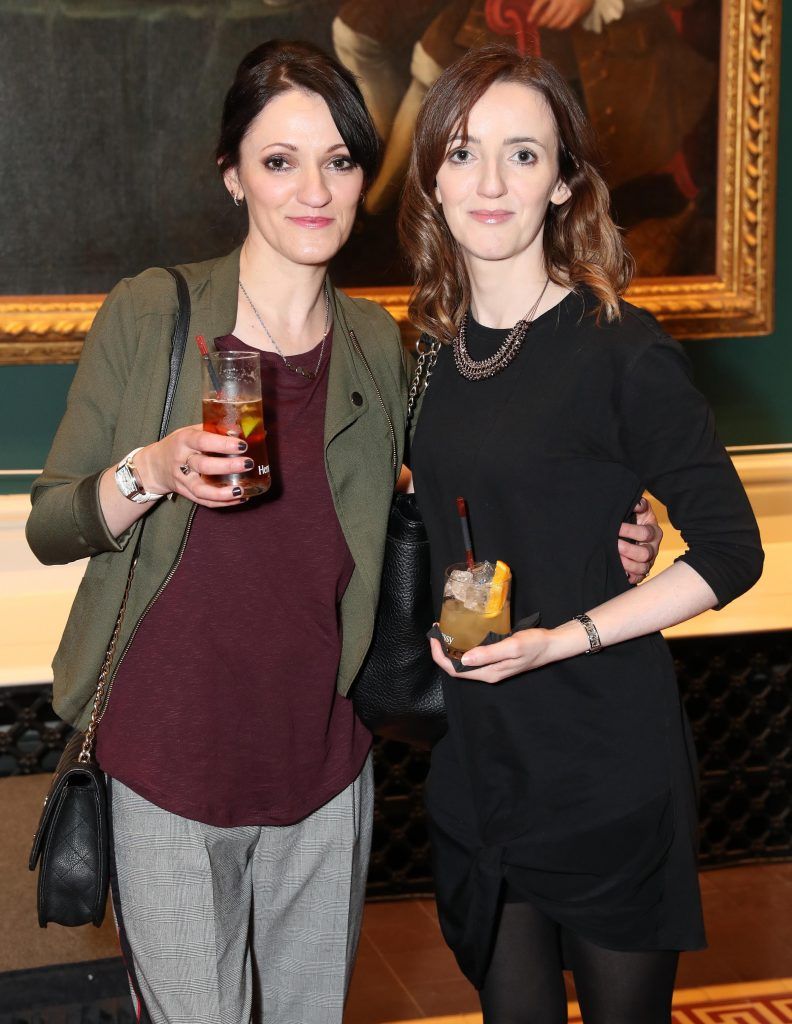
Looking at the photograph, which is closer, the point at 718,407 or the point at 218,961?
the point at 218,961

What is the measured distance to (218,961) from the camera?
2.07 m

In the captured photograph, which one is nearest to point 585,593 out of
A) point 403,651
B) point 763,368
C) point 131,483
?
point 403,651

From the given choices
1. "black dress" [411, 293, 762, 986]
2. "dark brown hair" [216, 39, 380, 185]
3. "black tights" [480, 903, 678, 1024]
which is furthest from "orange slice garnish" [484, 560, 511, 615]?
"dark brown hair" [216, 39, 380, 185]

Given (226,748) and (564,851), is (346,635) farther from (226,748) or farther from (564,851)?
(564,851)

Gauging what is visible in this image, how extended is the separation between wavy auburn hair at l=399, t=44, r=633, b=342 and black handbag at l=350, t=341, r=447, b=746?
0.42 ft

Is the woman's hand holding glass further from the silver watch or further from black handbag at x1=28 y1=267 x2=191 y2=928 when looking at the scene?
black handbag at x1=28 y1=267 x2=191 y2=928

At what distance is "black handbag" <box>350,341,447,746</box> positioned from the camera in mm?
2197

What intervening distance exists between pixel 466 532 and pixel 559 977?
0.77 meters

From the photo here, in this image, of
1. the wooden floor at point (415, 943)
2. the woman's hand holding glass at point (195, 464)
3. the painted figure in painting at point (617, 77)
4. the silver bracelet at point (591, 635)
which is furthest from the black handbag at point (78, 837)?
the painted figure in painting at point (617, 77)

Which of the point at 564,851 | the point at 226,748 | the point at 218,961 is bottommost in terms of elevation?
the point at 218,961

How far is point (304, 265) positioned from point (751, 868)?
9.83 feet

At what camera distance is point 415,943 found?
12.4 ft

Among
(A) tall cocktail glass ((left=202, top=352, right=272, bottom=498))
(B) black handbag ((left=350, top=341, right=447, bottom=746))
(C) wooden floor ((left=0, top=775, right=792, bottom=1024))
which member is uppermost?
(A) tall cocktail glass ((left=202, top=352, right=272, bottom=498))

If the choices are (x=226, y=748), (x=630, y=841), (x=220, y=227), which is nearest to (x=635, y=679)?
(x=630, y=841)
